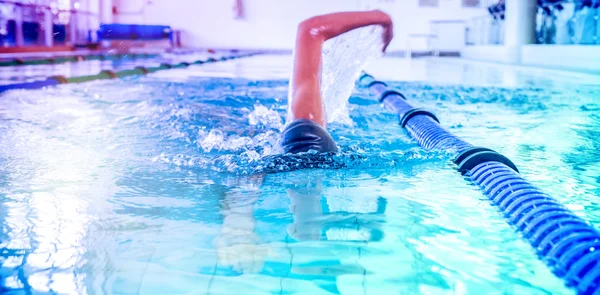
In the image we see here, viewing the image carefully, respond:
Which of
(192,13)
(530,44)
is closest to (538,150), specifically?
(530,44)

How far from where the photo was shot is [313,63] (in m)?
2.78

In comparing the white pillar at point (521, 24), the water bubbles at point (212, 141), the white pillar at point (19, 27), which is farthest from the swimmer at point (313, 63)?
the white pillar at point (19, 27)

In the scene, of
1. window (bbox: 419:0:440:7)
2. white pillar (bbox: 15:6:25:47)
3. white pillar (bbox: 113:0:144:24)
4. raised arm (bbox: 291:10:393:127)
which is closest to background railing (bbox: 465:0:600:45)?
window (bbox: 419:0:440:7)

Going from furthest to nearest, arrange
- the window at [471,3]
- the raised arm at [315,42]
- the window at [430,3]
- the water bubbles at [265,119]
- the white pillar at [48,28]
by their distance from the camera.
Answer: the window at [471,3] → the window at [430,3] → the white pillar at [48,28] → the water bubbles at [265,119] → the raised arm at [315,42]

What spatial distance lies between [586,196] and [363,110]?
2818 mm

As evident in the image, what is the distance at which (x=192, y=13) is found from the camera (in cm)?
2017

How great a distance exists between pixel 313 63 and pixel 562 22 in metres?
9.75

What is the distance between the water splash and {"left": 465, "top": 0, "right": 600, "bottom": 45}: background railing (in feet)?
23.8

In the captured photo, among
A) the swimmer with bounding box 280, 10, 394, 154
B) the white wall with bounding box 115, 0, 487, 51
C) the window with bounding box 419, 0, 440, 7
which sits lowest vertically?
the swimmer with bounding box 280, 10, 394, 154

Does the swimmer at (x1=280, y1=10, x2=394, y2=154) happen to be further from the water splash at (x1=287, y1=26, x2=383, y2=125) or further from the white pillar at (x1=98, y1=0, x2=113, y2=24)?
the white pillar at (x1=98, y1=0, x2=113, y2=24)

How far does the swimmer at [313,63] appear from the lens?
8.10ft

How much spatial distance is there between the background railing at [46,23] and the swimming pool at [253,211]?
33.1 ft

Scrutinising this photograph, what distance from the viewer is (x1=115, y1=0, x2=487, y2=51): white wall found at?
64.3 feet

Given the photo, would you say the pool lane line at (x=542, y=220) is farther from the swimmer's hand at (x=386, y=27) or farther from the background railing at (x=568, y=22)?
the background railing at (x=568, y=22)
